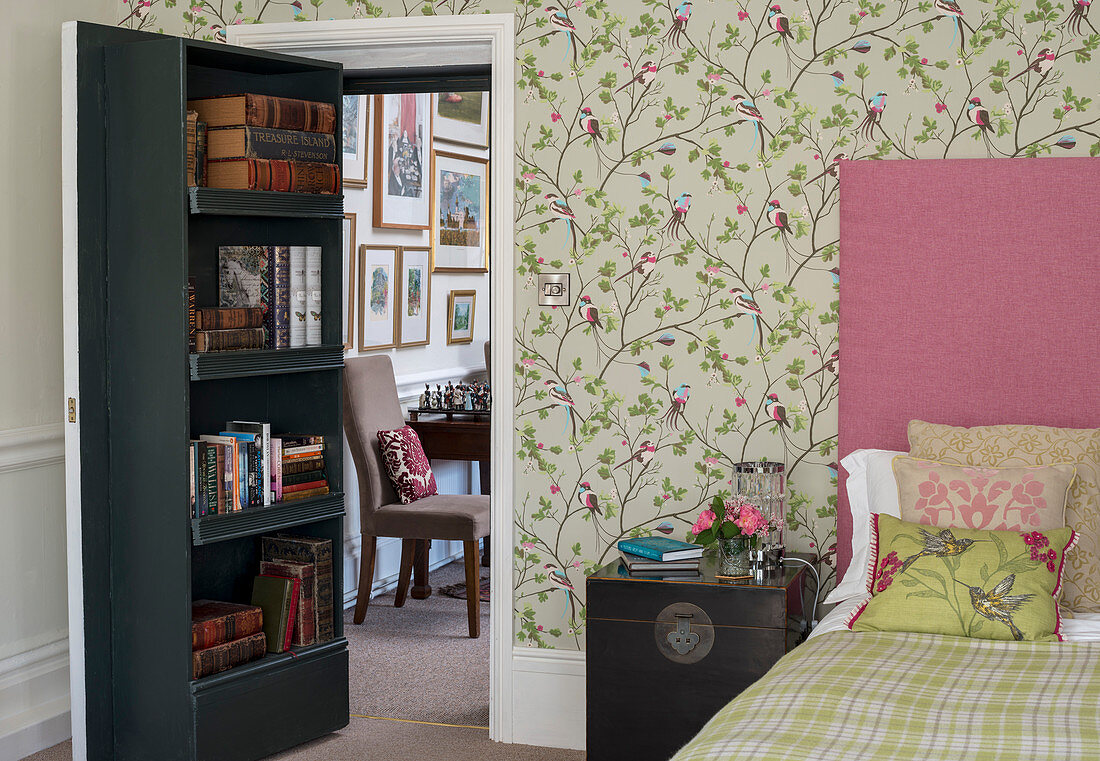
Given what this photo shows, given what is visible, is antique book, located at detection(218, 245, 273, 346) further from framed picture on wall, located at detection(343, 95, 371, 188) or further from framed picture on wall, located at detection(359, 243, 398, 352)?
framed picture on wall, located at detection(359, 243, 398, 352)

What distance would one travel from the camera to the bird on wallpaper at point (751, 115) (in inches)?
125

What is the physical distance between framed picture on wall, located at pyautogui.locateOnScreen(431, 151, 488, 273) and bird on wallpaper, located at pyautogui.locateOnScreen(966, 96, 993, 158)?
289cm

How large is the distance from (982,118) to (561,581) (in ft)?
5.99

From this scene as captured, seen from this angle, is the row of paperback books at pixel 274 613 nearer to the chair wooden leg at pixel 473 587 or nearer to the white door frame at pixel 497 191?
the white door frame at pixel 497 191

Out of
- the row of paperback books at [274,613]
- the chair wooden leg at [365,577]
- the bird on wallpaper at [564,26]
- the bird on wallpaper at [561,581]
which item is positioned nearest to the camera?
the row of paperback books at [274,613]

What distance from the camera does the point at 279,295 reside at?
3.27 metres

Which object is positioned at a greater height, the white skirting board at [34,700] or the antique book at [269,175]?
the antique book at [269,175]

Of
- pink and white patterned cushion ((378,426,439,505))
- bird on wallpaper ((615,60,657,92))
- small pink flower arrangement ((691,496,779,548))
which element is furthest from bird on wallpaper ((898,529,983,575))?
pink and white patterned cushion ((378,426,439,505))

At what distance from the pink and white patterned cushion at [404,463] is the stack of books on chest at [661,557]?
1604mm

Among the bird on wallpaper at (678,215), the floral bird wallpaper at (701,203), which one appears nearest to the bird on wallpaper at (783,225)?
the floral bird wallpaper at (701,203)

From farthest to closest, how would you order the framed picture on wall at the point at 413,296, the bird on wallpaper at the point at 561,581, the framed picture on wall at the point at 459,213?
the framed picture on wall at the point at 459,213 → the framed picture on wall at the point at 413,296 → the bird on wallpaper at the point at 561,581

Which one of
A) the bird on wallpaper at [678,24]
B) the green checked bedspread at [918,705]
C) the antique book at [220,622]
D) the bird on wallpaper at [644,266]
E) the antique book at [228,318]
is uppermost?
the bird on wallpaper at [678,24]

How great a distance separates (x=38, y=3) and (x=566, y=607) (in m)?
2.43

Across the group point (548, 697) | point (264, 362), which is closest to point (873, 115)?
point (264, 362)
